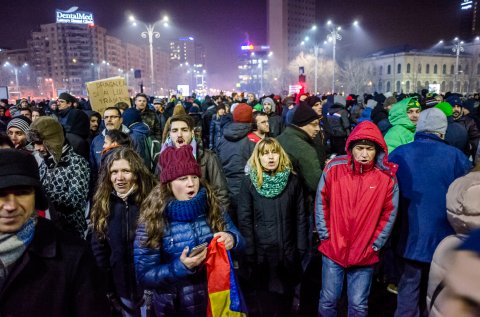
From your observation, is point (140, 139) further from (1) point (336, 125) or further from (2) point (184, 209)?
(1) point (336, 125)

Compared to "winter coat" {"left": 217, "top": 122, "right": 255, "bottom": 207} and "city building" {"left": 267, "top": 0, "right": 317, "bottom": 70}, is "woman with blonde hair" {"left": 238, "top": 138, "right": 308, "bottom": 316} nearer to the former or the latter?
"winter coat" {"left": 217, "top": 122, "right": 255, "bottom": 207}

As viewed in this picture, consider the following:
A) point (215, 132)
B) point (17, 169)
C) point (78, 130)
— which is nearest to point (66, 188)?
point (17, 169)

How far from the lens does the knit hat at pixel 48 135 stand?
422cm

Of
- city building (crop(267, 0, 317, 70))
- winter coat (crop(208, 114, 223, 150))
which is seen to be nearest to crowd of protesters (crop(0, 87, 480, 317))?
winter coat (crop(208, 114, 223, 150))

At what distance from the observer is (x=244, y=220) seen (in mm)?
4414

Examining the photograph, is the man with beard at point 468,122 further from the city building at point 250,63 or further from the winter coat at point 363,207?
the city building at point 250,63

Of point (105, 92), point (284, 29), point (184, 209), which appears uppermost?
point (284, 29)

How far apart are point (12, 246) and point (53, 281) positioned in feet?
0.85

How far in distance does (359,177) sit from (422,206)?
0.73m

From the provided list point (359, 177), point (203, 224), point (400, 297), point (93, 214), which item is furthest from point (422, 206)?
point (93, 214)

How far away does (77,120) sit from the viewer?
7172 millimetres

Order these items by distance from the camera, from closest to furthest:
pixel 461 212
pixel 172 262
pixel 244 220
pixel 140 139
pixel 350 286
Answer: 1. pixel 461 212
2. pixel 172 262
3. pixel 350 286
4. pixel 244 220
5. pixel 140 139

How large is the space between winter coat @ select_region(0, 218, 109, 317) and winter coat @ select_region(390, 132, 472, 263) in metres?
3.16

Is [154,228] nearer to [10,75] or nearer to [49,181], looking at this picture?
[49,181]
